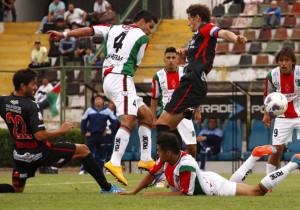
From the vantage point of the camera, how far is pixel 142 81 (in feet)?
95.2

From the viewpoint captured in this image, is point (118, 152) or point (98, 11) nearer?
point (118, 152)

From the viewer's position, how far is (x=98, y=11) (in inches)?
1468

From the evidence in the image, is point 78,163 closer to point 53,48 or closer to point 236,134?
point 236,134

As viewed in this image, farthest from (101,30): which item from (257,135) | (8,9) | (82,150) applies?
(8,9)

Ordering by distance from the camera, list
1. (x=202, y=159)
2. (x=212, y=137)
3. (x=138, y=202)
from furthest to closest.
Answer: (x=212, y=137) < (x=202, y=159) < (x=138, y=202)

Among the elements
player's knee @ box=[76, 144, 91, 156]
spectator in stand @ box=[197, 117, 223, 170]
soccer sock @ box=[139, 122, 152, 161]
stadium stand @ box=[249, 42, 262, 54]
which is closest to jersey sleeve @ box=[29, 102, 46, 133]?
player's knee @ box=[76, 144, 91, 156]

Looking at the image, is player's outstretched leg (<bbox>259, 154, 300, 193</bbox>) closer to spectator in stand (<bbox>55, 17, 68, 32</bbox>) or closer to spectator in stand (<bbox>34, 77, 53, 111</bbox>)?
spectator in stand (<bbox>34, 77, 53, 111</bbox>)

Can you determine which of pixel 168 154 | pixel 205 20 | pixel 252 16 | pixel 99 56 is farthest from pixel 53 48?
pixel 168 154

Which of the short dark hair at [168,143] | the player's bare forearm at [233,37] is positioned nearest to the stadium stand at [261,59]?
the player's bare forearm at [233,37]

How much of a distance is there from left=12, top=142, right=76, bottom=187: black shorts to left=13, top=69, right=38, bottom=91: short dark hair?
887 millimetres

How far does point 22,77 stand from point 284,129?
14.7 feet

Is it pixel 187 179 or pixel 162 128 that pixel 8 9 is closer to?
pixel 162 128

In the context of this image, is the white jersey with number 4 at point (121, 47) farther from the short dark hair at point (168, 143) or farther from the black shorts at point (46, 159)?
the short dark hair at point (168, 143)

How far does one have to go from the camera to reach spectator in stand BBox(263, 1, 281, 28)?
32.6 m
